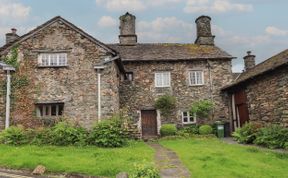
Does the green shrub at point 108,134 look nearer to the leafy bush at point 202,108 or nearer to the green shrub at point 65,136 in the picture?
the green shrub at point 65,136

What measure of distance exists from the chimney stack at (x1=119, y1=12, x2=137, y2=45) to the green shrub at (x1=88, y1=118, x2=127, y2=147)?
41.2 ft

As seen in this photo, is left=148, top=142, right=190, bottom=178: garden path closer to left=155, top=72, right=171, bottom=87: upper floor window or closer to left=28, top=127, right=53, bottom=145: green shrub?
left=28, top=127, right=53, bottom=145: green shrub

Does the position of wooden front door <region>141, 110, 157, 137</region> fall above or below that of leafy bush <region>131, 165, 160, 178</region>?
above

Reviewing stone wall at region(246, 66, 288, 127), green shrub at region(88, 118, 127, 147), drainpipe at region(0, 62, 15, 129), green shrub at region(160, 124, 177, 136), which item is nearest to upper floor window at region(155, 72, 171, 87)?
green shrub at region(160, 124, 177, 136)

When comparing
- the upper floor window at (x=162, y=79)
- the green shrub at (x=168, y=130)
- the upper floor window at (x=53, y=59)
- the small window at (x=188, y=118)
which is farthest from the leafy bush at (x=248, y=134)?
the upper floor window at (x=53, y=59)

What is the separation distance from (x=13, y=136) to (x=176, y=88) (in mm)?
13007

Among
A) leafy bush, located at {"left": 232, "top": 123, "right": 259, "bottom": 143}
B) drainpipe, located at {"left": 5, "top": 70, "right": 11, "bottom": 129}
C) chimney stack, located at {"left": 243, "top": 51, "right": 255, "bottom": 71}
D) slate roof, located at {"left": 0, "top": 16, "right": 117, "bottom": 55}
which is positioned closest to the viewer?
leafy bush, located at {"left": 232, "top": 123, "right": 259, "bottom": 143}

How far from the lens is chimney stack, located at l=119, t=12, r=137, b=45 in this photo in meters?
26.3

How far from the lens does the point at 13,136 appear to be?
14.7m

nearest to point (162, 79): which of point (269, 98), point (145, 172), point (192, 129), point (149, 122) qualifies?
point (149, 122)

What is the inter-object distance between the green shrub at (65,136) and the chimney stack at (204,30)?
16226mm

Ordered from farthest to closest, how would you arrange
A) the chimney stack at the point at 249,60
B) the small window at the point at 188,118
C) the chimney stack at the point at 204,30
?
the chimney stack at the point at 204,30 < the chimney stack at the point at 249,60 < the small window at the point at 188,118

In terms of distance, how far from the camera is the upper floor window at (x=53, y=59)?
17.5 meters

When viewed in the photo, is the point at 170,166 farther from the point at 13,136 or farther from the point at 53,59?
the point at 53,59
